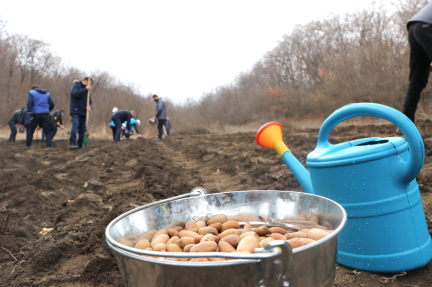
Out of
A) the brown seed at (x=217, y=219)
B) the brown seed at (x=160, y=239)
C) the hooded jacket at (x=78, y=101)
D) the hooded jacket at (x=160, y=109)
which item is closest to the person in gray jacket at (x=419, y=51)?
the brown seed at (x=217, y=219)

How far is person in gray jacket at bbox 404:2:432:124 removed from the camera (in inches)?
95.9

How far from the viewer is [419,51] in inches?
104

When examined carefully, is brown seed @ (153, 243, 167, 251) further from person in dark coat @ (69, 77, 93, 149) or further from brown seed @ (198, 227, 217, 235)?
person in dark coat @ (69, 77, 93, 149)

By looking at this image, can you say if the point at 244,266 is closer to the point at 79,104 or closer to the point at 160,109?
the point at 79,104

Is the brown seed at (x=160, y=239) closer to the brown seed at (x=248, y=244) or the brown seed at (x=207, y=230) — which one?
the brown seed at (x=207, y=230)

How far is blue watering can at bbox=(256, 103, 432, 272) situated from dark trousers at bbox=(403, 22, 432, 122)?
5.73 ft

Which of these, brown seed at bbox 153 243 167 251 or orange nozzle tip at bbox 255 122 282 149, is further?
orange nozzle tip at bbox 255 122 282 149

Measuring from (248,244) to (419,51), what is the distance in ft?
9.07

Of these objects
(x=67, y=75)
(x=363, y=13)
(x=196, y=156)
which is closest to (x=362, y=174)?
(x=196, y=156)

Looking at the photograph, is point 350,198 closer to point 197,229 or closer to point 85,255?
point 197,229

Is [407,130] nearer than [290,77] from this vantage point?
Yes

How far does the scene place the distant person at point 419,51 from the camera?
2436 millimetres

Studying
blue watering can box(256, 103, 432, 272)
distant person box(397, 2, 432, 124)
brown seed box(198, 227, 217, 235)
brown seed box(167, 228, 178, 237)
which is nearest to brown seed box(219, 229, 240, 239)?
brown seed box(198, 227, 217, 235)

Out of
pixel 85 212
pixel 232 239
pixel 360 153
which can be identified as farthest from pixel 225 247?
pixel 85 212
